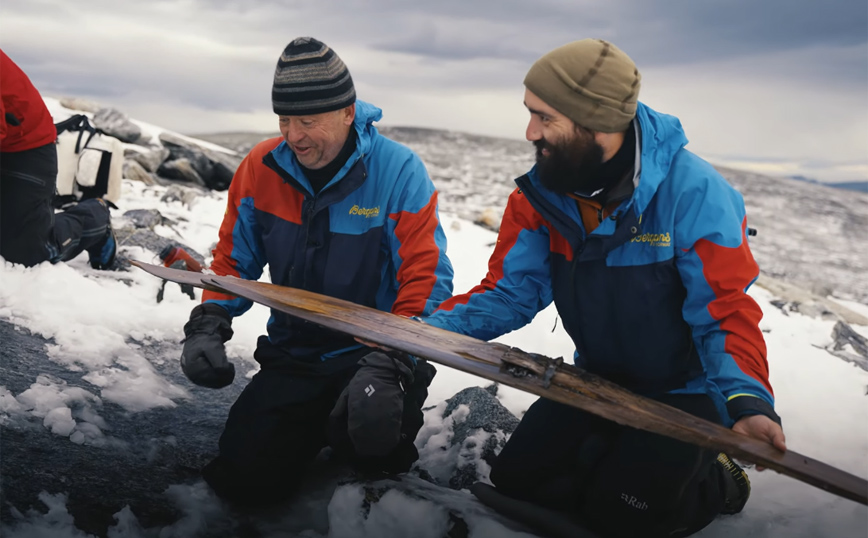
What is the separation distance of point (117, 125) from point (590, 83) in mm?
9727

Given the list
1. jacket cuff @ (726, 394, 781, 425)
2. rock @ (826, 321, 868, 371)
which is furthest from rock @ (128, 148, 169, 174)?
jacket cuff @ (726, 394, 781, 425)

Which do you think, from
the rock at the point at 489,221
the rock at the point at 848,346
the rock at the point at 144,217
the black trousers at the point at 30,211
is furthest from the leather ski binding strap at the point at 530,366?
the rock at the point at 489,221

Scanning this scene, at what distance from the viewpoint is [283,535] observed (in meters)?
2.47

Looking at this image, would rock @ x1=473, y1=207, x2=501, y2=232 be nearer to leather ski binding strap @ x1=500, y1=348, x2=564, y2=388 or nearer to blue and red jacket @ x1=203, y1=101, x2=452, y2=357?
blue and red jacket @ x1=203, y1=101, x2=452, y2=357

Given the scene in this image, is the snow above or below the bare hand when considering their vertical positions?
below

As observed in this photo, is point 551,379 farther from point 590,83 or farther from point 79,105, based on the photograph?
point 79,105

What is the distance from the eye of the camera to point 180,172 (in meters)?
8.56

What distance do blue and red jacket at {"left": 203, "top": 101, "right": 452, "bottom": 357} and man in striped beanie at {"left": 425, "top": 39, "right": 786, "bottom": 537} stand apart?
0.95 feet

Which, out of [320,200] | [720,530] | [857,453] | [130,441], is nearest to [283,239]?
[320,200]

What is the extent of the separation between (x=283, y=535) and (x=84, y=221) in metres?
3.25

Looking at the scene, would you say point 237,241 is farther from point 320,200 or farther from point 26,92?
point 26,92

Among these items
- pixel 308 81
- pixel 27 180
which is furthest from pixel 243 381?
pixel 27 180

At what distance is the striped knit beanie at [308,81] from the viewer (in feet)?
8.98

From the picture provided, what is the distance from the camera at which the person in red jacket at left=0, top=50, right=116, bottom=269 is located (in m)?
4.23
